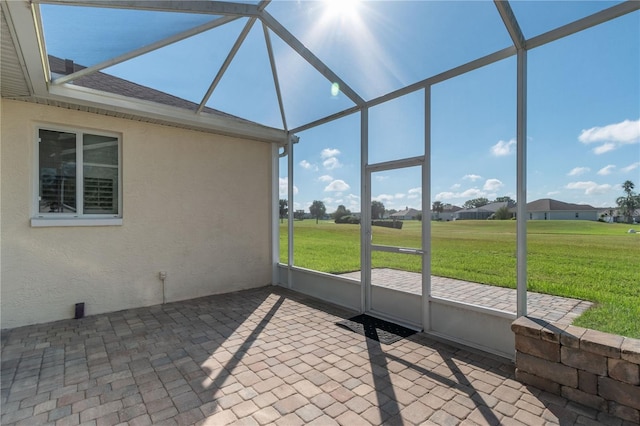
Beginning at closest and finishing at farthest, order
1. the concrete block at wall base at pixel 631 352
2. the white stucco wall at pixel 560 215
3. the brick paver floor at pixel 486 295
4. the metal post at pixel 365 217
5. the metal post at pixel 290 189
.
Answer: the concrete block at wall base at pixel 631 352
the white stucco wall at pixel 560 215
the brick paver floor at pixel 486 295
the metal post at pixel 365 217
the metal post at pixel 290 189

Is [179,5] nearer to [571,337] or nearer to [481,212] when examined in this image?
[481,212]

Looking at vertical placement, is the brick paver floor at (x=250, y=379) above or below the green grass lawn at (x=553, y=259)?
below

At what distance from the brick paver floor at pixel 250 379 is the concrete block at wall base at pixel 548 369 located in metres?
0.16

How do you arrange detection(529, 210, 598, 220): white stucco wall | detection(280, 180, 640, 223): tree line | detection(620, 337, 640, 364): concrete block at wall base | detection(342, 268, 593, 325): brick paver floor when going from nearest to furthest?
1. detection(620, 337, 640, 364): concrete block at wall base
2. detection(280, 180, 640, 223): tree line
3. detection(529, 210, 598, 220): white stucco wall
4. detection(342, 268, 593, 325): brick paver floor

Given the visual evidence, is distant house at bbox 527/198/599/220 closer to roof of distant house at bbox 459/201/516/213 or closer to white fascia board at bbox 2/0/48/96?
roof of distant house at bbox 459/201/516/213

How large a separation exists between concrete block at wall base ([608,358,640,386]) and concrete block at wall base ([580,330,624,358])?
0.06 metres

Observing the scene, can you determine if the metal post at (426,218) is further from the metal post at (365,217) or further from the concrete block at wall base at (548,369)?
the concrete block at wall base at (548,369)

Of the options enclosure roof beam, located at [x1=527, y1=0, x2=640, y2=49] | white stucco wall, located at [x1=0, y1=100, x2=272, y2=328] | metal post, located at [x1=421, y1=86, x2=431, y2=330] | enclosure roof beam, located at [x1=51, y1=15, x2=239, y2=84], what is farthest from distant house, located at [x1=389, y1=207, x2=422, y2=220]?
enclosure roof beam, located at [x1=51, y1=15, x2=239, y2=84]

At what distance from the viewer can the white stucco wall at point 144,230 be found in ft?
14.0

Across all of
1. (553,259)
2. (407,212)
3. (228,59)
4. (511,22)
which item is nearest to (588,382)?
(553,259)

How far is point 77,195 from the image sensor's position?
4.78 meters

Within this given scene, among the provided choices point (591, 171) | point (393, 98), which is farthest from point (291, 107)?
point (591, 171)

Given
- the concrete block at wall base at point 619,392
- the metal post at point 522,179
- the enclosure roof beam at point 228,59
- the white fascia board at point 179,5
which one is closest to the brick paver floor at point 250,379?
the concrete block at wall base at point 619,392

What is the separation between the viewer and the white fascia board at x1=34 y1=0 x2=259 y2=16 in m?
2.64
